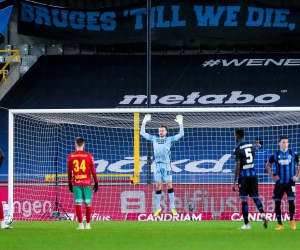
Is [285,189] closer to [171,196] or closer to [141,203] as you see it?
[171,196]

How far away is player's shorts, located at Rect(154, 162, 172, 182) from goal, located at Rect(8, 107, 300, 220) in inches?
36.9

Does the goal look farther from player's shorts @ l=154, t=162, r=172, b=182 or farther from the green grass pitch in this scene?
the green grass pitch

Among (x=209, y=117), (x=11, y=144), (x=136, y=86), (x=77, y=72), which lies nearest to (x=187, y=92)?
(x=136, y=86)

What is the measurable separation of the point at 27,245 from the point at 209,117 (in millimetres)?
9606

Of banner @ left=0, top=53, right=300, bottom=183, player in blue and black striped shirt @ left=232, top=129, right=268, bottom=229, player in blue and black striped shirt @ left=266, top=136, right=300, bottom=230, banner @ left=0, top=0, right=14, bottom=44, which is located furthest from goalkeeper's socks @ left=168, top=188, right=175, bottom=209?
banner @ left=0, top=0, right=14, bottom=44

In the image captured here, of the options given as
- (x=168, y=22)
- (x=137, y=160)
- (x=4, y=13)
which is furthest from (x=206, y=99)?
(x=137, y=160)

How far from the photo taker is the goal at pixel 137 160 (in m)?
18.3

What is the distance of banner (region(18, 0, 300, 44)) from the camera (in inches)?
1027

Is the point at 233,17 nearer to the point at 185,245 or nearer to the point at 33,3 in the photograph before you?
the point at 33,3

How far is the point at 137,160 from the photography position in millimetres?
18781

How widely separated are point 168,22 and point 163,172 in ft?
31.6

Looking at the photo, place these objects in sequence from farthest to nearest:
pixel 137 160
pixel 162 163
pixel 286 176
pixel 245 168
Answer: pixel 137 160
pixel 162 163
pixel 245 168
pixel 286 176

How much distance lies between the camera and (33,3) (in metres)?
26.6

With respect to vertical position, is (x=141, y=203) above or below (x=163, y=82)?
below
